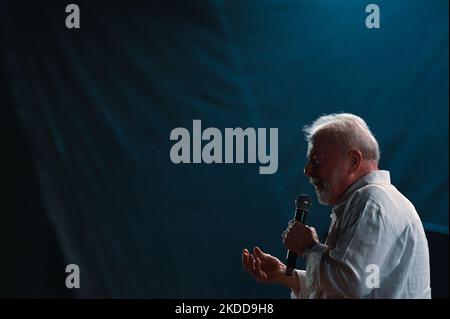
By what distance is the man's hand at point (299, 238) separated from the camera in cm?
184

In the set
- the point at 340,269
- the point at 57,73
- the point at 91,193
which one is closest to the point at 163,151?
the point at 91,193

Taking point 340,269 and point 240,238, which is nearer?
point 340,269

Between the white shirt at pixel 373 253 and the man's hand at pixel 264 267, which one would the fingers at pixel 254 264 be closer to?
the man's hand at pixel 264 267

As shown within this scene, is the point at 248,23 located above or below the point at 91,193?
above

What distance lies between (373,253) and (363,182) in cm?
26

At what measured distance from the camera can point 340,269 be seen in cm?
171

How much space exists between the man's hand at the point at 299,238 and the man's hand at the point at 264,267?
0.86 ft

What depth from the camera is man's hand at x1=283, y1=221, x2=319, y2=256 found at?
1836mm

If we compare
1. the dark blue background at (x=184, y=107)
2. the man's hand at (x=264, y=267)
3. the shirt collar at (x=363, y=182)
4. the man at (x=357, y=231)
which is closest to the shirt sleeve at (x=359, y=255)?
the man at (x=357, y=231)

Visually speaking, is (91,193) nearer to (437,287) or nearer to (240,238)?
(240,238)

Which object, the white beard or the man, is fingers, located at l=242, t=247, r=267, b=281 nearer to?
the man
